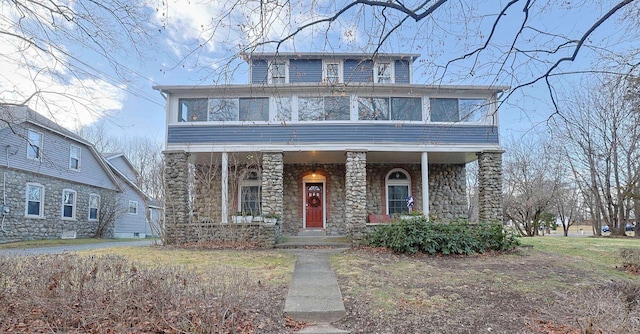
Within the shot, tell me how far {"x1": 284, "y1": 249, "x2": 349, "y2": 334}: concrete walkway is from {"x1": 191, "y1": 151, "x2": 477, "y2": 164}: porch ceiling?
6.20 metres

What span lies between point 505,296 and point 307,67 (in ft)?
38.4

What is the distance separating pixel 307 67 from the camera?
49.9ft

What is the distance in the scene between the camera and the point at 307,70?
15203 mm

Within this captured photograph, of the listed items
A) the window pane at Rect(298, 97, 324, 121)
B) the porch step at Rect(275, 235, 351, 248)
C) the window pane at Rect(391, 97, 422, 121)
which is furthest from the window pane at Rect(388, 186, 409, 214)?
the window pane at Rect(298, 97, 324, 121)

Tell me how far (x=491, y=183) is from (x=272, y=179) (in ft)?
23.7

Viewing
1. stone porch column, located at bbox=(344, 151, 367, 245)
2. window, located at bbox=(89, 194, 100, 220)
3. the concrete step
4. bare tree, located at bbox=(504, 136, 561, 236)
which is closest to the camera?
the concrete step

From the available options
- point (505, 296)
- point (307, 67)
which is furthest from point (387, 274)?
point (307, 67)

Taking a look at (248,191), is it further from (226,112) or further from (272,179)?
(226,112)

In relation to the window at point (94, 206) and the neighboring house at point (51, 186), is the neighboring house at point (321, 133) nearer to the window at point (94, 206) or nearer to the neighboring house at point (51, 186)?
the neighboring house at point (51, 186)

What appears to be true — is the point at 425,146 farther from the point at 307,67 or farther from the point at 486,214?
the point at 307,67

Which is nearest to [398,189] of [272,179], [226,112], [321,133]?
[321,133]

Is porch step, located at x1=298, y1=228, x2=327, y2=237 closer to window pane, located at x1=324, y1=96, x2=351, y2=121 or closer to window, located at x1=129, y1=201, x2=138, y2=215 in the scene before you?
window pane, located at x1=324, y1=96, x2=351, y2=121

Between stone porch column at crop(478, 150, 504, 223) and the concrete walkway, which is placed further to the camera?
stone porch column at crop(478, 150, 504, 223)

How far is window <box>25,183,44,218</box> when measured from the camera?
620 inches
